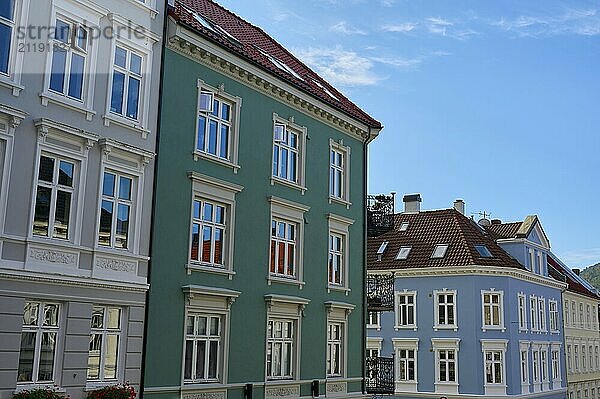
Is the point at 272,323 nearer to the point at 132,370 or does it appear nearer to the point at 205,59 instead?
the point at 132,370

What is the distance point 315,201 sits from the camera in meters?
22.2

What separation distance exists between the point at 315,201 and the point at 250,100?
4.08 metres

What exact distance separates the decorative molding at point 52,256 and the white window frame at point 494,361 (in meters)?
27.4

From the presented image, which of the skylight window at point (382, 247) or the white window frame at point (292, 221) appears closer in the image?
the white window frame at point (292, 221)

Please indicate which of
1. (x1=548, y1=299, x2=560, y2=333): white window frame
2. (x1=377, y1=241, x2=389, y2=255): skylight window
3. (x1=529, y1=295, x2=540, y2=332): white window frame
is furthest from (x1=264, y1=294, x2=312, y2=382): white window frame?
(x1=548, y1=299, x2=560, y2=333): white window frame

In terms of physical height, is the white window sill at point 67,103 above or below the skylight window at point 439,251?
below

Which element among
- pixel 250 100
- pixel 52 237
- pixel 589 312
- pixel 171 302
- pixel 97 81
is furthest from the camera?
pixel 589 312

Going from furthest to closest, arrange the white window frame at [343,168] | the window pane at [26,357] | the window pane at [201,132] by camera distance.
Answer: the white window frame at [343,168]
the window pane at [201,132]
the window pane at [26,357]

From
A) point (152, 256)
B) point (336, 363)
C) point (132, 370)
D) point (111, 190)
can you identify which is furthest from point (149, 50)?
point (336, 363)

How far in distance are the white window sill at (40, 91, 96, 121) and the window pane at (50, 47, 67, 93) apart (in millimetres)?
261

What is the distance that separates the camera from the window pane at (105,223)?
15016mm

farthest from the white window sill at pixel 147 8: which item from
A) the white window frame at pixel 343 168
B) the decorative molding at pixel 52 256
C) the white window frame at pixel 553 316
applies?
the white window frame at pixel 553 316

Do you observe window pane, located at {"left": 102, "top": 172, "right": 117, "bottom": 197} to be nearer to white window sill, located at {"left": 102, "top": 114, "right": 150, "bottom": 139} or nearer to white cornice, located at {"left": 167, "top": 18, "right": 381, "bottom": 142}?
white window sill, located at {"left": 102, "top": 114, "right": 150, "bottom": 139}

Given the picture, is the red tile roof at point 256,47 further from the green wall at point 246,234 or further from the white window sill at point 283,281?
the white window sill at point 283,281
